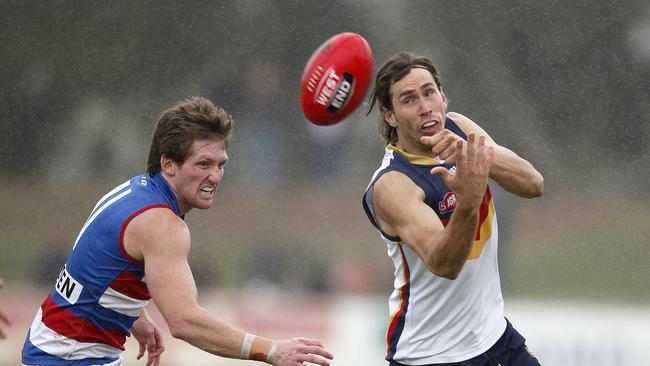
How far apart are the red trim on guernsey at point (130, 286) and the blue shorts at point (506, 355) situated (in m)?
1.02

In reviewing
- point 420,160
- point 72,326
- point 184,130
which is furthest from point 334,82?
point 72,326

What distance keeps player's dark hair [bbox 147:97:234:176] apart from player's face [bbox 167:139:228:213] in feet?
0.08

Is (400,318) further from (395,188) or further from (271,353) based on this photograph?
(271,353)

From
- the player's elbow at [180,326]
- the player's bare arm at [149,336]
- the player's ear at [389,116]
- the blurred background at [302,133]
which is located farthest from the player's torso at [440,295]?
the blurred background at [302,133]

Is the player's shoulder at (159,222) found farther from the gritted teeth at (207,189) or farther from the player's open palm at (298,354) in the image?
the player's open palm at (298,354)

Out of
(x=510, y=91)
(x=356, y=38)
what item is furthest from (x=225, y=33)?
(x=356, y=38)

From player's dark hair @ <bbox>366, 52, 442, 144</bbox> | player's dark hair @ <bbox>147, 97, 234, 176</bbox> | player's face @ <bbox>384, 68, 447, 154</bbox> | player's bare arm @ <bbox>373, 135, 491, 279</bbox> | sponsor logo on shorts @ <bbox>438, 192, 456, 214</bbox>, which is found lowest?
player's bare arm @ <bbox>373, 135, 491, 279</bbox>

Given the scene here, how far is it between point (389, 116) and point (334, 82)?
266 mm

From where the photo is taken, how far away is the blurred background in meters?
7.08

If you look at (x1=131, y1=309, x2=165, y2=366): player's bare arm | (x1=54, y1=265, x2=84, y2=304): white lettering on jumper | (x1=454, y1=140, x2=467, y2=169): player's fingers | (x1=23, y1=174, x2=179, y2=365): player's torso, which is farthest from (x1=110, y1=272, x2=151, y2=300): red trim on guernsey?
(x1=454, y1=140, x2=467, y2=169): player's fingers

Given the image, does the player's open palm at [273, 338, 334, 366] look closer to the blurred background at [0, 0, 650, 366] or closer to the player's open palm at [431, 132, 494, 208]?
the player's open palm at [431, 132, 494, 208]

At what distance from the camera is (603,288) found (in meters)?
6.99

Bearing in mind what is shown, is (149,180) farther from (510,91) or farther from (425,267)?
(510,91)

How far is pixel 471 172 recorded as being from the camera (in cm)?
324
